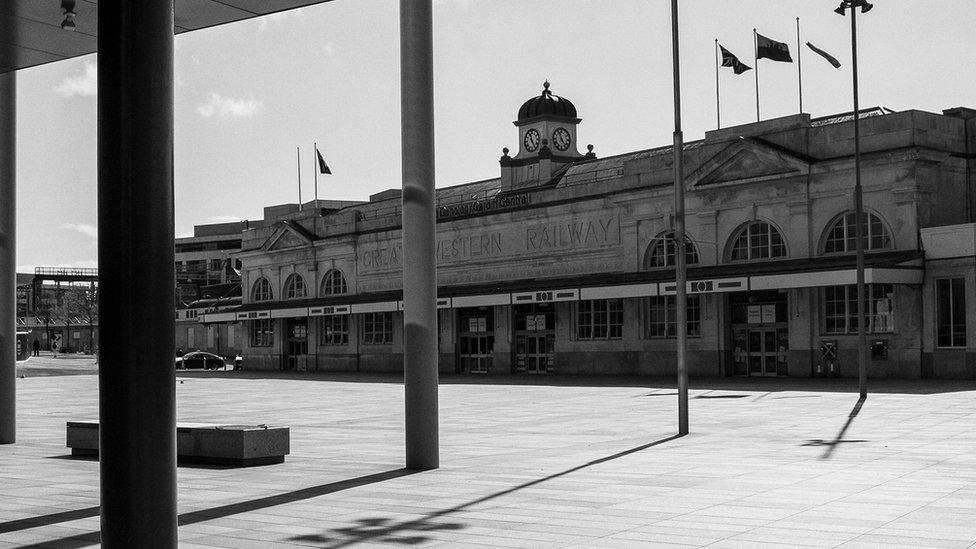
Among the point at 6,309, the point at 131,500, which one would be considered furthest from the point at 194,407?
the point at 131,500

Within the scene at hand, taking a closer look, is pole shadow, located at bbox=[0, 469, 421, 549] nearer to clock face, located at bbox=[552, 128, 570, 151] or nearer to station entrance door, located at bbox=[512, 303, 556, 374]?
station entrance door, located at bbox=[512, 303, 556, 374]

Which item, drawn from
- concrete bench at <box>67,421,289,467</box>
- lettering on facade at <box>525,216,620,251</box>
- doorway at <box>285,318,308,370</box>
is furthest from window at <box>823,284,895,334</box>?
doorway at <box>285,318,308,370</box>

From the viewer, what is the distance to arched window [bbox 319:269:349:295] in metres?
70.3

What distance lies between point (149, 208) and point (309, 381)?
153 feet

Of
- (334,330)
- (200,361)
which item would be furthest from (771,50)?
(200,361)

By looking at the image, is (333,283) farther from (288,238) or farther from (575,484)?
(575,484)

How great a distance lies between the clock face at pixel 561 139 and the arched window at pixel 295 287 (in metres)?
19.5

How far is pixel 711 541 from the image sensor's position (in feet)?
31.0

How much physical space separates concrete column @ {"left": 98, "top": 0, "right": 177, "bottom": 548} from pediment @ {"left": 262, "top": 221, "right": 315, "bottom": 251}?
66.6 m

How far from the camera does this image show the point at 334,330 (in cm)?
6956

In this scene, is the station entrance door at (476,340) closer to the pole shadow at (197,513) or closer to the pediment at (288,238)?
the pediment at (288,238)

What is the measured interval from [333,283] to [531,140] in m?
15.7

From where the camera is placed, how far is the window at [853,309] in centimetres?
4188

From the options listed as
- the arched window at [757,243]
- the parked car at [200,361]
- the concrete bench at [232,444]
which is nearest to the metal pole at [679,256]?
the concrete bench at [232,444]
